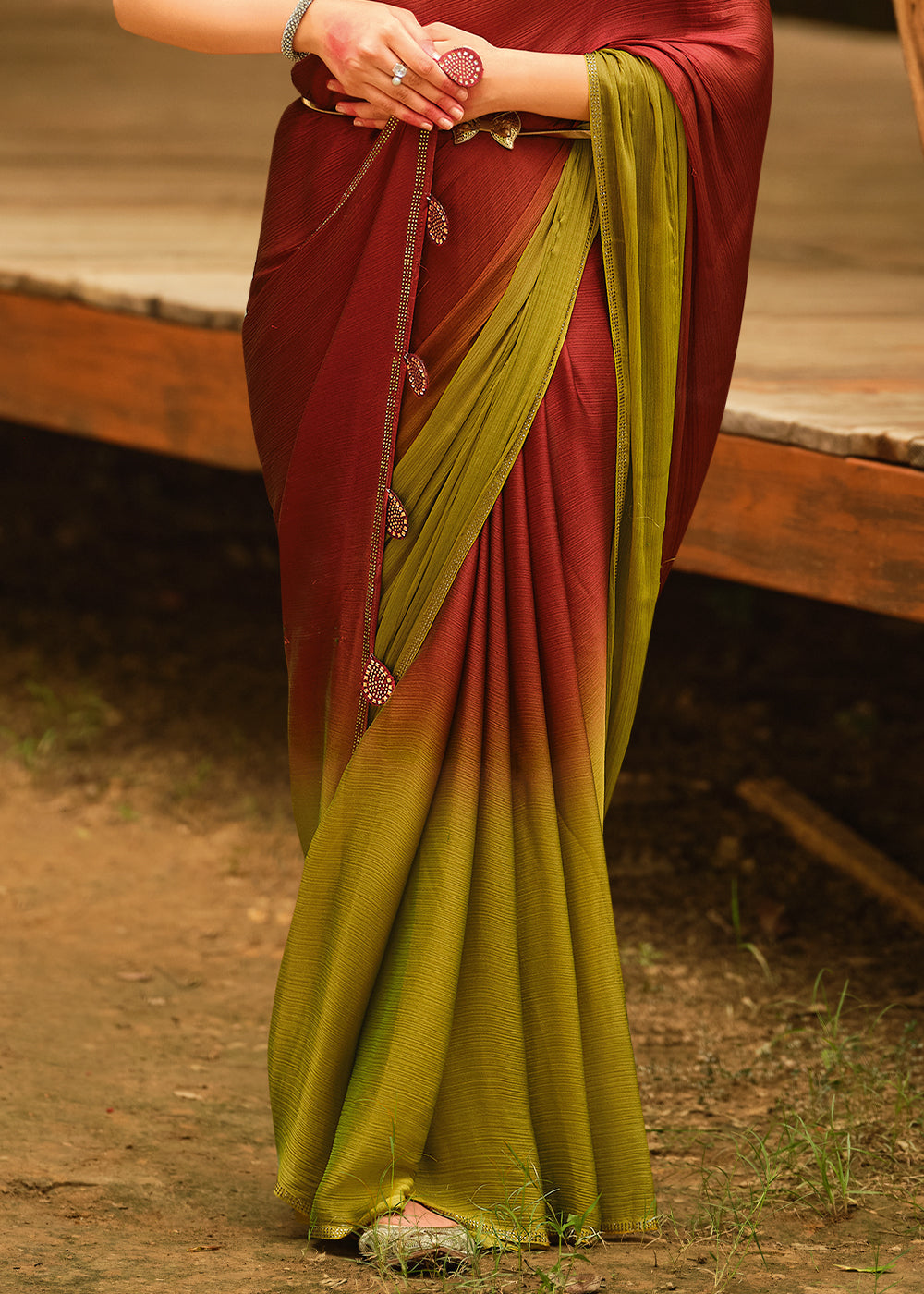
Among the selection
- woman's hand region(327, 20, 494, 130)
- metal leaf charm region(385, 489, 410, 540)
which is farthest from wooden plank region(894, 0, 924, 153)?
metal leaf charm region(385, 489, 410, 540)

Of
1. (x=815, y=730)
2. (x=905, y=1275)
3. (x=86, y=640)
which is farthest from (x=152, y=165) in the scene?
(x=905, y=1275)

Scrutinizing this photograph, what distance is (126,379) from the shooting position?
3.17 m

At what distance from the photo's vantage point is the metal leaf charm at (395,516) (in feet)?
5.57

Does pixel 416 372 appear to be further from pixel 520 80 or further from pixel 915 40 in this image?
pixel 915 40

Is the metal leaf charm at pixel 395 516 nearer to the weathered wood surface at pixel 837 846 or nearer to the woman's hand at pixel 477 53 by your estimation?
the woman's hand at pixel 477 53

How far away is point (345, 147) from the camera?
1700 mm

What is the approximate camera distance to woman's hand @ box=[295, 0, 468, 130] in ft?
5.16

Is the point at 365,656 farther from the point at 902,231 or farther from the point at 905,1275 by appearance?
the point at 902,231

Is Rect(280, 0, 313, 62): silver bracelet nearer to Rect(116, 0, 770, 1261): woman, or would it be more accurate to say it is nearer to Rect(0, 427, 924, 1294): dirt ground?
Rect(116, 0, 770, 1261): woman

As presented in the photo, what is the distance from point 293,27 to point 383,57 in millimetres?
125

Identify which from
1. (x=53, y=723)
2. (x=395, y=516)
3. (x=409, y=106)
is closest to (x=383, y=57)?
(x=409, y=106)

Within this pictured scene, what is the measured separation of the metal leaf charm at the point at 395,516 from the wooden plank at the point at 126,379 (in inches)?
51.9

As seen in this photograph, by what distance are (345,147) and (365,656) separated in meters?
0.51

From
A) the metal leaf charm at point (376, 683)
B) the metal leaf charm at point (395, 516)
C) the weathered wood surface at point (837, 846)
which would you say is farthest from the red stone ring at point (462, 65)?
the weathered wood surface at point (837, 846)
